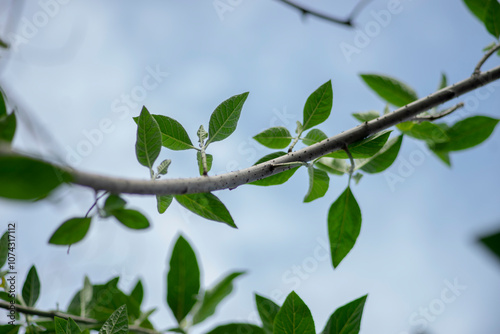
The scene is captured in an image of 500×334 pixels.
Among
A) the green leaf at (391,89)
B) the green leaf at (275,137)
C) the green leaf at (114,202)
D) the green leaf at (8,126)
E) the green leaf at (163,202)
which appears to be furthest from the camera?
the green leaf at (391,89)

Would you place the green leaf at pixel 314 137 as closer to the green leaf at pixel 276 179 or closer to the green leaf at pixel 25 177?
the green leaf at pixel 276 179

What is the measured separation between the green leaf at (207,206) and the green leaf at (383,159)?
0.49 m

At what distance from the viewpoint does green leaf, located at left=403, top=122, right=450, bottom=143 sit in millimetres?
1074

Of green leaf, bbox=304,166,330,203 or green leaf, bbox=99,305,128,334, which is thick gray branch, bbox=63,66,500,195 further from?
green leaf, bbox=99,305,128,334

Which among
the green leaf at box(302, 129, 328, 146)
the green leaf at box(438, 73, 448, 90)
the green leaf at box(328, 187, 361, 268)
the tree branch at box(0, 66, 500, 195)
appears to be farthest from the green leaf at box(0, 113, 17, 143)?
the green leaf at box(438, 73, 448, 90)

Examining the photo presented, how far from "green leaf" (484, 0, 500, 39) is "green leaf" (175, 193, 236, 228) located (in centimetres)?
103

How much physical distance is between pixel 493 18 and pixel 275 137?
80 cm

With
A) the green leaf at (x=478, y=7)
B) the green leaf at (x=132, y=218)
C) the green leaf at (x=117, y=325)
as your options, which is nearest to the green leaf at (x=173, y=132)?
the green leaf at (x=132, y=218)

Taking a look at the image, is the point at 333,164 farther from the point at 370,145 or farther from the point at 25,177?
the point at 25,177

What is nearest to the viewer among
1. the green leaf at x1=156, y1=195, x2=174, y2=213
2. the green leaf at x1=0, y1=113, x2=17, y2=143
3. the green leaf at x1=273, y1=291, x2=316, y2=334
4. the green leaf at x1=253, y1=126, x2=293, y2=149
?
the green leaf at x1=0, y1=113, x2=17, y2=143

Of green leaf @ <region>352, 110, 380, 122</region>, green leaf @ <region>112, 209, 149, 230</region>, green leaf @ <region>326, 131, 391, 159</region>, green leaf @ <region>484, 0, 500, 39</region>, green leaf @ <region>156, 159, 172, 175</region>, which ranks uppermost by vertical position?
green leaf @ <region>484, 0, 500, 39</region>

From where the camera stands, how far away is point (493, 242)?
11.0 inches

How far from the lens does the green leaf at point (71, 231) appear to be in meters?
0.81

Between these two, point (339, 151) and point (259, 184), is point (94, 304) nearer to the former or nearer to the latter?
point (259, 184)
